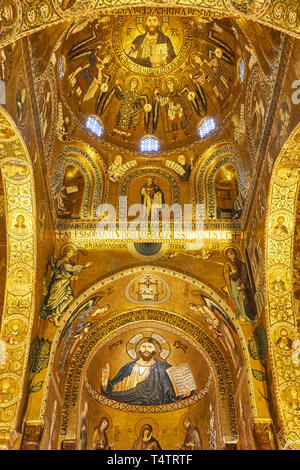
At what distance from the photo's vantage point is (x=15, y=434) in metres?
9.60

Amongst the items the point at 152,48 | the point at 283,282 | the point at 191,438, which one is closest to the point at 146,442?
the point at 191,438

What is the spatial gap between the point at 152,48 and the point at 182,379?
33.1ft

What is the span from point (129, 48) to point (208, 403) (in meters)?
10.7

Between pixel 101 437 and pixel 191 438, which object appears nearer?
pixel 101 437

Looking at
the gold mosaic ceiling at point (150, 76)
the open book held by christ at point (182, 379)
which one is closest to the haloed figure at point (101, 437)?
the open book held by christ at point (182, 379)

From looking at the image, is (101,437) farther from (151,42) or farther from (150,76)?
(151,42)

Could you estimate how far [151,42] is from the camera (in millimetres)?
13789

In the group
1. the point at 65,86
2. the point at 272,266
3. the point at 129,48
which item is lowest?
the point at 272,266

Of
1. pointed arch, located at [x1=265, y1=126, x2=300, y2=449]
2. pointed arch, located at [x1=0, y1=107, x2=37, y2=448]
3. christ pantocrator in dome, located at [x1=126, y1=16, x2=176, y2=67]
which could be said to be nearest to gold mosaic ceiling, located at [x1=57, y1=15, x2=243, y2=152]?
christ pantocrator in dome, located at [x1=126, y1=16, x2=176, y2=67]

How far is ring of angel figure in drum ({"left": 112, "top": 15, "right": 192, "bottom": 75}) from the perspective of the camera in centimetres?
1327

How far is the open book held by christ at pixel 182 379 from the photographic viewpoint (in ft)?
42.7

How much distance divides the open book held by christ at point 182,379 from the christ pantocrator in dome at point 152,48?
30.7ft
